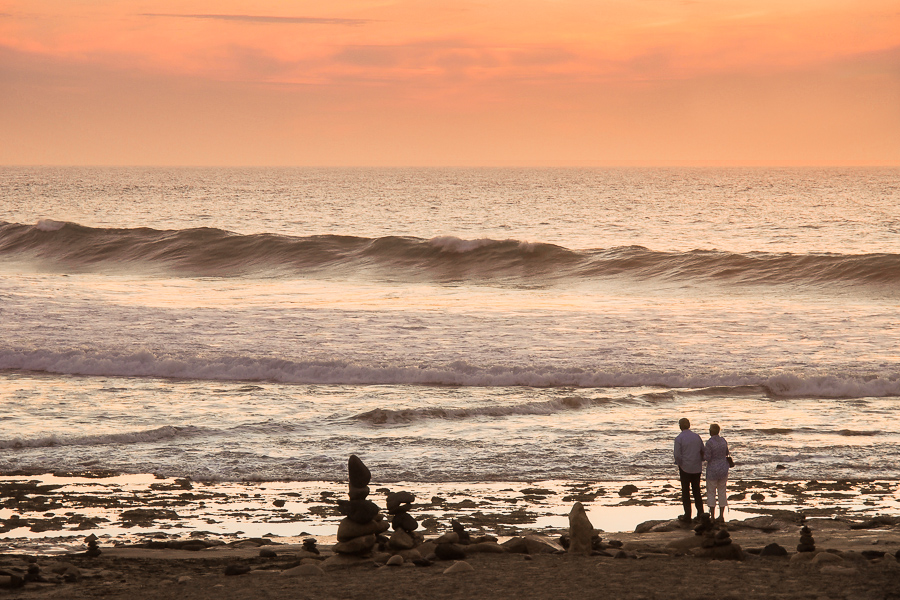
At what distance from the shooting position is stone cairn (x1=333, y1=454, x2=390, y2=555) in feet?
28.8

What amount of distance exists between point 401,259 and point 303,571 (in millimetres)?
33596

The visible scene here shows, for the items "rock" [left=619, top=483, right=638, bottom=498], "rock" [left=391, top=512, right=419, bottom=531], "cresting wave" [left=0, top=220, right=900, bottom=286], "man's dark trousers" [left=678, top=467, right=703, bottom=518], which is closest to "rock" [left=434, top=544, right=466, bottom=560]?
"rock" [left=391, top=512, right=419, bottom=531]

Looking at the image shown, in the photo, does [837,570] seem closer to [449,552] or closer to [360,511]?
[449,552]

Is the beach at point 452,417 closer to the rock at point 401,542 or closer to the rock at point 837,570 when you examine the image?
the rock at point 837,570

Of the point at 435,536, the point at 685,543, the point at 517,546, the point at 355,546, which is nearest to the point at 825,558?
the point at 685,543

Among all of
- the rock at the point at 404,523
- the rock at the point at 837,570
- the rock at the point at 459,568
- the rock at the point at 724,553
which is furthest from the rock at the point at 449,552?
the rock at the point at 837,570

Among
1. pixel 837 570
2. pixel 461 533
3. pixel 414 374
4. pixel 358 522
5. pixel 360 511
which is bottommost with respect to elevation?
pixel 837 570

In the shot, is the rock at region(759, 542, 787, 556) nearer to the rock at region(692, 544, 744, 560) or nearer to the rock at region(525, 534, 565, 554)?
the rock at region(692, 544, 744, 560)

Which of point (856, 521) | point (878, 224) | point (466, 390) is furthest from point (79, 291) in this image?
point (878, 224)

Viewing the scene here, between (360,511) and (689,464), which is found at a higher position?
(689,464)

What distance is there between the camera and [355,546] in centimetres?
874

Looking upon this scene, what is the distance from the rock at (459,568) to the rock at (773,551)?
2.82m

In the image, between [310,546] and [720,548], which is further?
[310,546]

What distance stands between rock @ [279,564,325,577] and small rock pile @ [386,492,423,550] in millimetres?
1010
